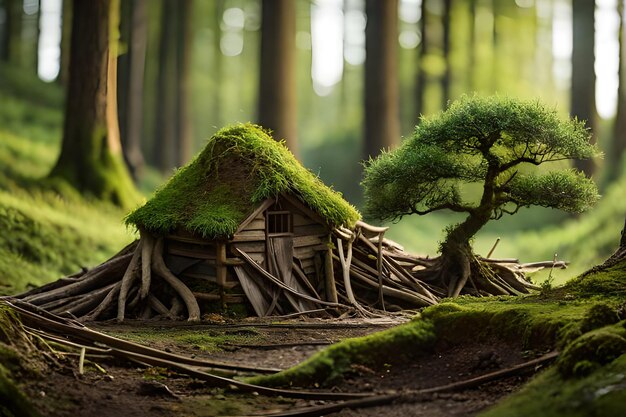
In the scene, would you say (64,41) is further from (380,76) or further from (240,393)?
(240,393)

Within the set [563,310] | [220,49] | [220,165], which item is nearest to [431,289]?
[220,165]

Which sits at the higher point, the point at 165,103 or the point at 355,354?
the point at 165,103

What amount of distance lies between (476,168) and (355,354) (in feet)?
19.9

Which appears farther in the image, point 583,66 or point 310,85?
point 310,85

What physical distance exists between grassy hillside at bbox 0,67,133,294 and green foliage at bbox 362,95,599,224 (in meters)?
6.29

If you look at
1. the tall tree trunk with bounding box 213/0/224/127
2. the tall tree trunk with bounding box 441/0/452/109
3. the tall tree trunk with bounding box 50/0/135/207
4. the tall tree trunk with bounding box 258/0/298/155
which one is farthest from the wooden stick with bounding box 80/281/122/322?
the tall tree trunk with bounding box 213/0/224/127

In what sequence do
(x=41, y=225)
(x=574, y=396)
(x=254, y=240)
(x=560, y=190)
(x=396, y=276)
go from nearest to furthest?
(x=574, y=396)
(x=254, y=240)
(x=560, y=190)
(x=396, y=276)
(x=41, y=225)

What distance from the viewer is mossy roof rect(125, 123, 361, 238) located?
1150 centimetres

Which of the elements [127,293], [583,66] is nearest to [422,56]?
[583,66]

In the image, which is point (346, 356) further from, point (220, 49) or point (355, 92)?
point (355, 92)

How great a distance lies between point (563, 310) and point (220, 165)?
5.97 metres

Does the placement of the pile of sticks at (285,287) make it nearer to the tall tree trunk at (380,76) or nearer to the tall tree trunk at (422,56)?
the tall tree trunk at (380,76)

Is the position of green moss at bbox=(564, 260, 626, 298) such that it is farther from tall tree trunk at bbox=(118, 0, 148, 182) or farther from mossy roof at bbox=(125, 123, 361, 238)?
tall tree trunk at bbox=(118, 0, 148, 182)

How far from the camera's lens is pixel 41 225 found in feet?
54.0
